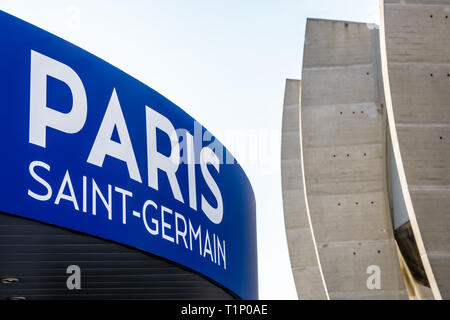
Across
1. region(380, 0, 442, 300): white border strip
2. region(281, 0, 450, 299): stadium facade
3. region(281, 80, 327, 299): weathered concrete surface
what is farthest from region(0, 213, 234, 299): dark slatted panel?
region(281, 80, 327, 299): weathered concrete surface

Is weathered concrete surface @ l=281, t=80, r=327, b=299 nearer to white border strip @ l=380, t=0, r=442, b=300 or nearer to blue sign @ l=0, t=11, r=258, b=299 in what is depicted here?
white border strip @ l=380, t=0, r=442, b=300

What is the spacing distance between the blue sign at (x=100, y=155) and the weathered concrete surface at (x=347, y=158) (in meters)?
15.8

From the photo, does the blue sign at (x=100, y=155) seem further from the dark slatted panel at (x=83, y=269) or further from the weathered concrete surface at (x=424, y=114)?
the weathered concrete surface at (x=424, y=114)

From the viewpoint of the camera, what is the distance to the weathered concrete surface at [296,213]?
3881cm

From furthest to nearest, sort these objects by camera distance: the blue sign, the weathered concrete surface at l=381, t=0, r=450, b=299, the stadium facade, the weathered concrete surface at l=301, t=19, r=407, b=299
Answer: the weathered concrete surface at l=301, t=19, r=407, b=299 < the stadium facade < the weathered concrete surface at l=381, t=0, r=450, b=299 < the blue sign

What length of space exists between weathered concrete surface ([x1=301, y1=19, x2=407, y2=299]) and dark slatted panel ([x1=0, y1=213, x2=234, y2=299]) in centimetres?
1476

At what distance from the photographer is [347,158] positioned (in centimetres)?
2822

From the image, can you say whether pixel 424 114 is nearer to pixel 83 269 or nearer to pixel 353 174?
pixel 83 269

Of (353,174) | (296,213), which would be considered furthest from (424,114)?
(296,213)

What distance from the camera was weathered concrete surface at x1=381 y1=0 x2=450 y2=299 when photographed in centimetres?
1756

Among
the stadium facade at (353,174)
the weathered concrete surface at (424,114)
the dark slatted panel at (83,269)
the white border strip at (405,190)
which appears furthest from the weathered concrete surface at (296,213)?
the dark slatted panel at (83,269)

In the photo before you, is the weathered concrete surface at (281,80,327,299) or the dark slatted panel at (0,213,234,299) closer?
the dark slatted panel at (0,213,234,299)
